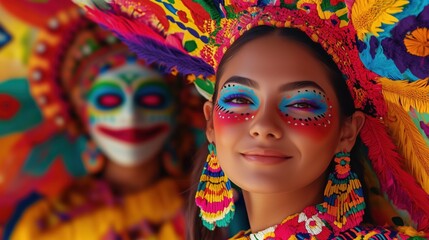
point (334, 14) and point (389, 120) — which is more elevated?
point (334, 14)

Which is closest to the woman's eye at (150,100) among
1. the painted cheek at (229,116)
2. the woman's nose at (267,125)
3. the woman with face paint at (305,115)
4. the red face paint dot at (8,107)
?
the red face paint dot at (8,107)

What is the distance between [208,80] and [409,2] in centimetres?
56

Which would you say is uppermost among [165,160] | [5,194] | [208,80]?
[208,80]

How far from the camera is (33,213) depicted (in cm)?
273

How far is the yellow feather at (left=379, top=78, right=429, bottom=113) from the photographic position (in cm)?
118

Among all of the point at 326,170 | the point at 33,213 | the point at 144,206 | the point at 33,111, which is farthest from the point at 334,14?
the point at 33,111

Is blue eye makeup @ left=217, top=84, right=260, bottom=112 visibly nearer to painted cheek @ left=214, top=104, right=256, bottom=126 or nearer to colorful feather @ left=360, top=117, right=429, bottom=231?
painted cheek @ left=214, top=104, right=256, bottom=126

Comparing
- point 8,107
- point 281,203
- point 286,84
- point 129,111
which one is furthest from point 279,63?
point 8,107

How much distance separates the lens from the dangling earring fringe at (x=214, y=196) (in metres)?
1.44

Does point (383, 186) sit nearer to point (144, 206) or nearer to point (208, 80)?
point (208, 80)

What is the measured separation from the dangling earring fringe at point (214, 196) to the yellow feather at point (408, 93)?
1.24ft

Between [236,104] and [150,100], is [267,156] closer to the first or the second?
[236,104]

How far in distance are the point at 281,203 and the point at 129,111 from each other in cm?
134

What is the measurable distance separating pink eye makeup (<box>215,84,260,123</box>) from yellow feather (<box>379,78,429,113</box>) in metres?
0.24
